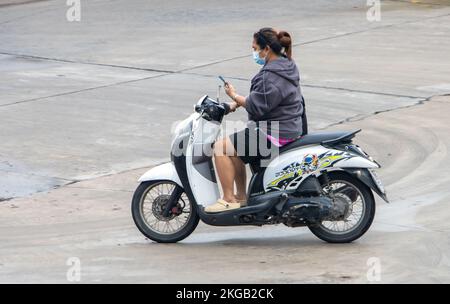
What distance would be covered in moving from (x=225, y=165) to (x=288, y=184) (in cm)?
51

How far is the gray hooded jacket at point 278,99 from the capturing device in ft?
27.2

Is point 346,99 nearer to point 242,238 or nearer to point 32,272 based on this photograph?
point 242,238

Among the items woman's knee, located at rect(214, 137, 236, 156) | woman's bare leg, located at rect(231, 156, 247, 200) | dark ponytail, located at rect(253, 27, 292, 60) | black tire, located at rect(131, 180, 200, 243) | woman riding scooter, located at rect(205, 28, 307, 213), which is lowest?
black tire, located at rect(131, 180, 200, 243)

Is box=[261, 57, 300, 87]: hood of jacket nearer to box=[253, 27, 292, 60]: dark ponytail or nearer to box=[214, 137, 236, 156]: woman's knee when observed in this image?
box=[253, 27, 292, 60]: dark ponytail

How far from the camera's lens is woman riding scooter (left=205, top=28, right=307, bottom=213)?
8.31 meters

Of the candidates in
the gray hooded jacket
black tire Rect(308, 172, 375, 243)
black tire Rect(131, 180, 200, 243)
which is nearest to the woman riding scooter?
the gray hooded jacket

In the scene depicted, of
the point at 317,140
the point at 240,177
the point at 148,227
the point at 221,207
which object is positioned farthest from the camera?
the point at 148,227

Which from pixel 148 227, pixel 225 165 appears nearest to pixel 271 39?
pixel 225 165

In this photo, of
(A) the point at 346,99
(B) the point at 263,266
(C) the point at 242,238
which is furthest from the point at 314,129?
(B) the point at 263,266

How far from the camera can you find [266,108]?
8.30 metres

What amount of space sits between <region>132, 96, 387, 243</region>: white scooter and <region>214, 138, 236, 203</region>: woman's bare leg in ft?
0.31

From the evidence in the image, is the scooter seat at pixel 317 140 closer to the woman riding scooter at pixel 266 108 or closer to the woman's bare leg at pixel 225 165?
the woman riding scooter at pixel 266 108

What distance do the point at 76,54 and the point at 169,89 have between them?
3458 millimetres

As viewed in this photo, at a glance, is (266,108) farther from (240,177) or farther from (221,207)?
(221,207)
